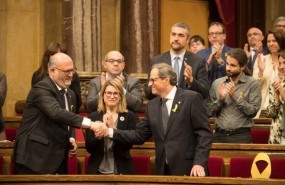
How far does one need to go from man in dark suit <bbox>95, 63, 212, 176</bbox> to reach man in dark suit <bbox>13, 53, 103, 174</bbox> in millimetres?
498

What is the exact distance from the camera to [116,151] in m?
7.32

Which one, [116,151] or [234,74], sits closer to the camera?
[116,151]

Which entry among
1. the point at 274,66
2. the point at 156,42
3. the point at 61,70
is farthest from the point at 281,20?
the point at 61,70

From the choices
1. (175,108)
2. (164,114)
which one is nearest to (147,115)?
(164,114)

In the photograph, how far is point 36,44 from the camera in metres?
11.8

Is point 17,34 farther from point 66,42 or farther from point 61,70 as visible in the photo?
point 61,70

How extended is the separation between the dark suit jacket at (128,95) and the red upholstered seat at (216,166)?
88cm

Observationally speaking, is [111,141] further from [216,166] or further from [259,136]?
[259,136]

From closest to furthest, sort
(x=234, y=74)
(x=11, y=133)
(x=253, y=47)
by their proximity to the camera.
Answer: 1. (x=234, y=74)
2. (x=11, y=133)
3. (x=253, y=47)

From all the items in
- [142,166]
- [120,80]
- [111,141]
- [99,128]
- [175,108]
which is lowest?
[142,166]

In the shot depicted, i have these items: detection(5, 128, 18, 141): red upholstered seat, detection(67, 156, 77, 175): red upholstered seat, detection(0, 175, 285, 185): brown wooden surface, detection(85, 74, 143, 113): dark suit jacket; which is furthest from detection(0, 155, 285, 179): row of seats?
detection(5, 128, 18, 141): red upholstered seat

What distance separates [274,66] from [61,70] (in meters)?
2.39

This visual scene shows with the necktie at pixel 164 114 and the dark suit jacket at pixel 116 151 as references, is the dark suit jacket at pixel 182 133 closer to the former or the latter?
the necktie at pixel 164 114

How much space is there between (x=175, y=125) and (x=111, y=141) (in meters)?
0.61
